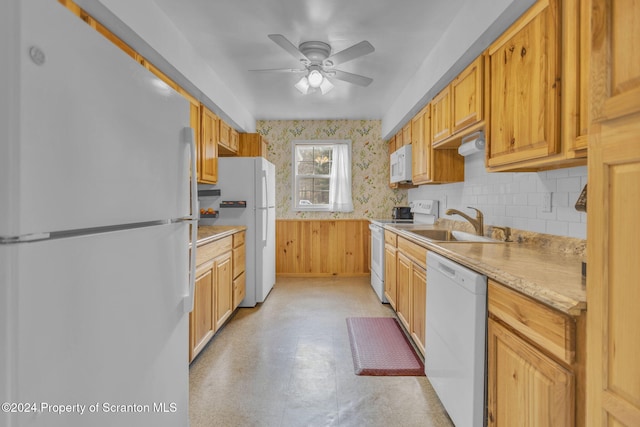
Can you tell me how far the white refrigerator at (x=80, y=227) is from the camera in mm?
654

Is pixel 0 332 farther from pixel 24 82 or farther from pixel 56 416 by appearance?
pixel 24 82

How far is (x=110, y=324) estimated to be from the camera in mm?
930

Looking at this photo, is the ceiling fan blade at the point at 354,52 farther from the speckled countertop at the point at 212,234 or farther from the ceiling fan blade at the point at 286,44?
the speckled countertop at the point at 212,234

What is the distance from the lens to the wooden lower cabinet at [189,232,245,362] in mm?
2396

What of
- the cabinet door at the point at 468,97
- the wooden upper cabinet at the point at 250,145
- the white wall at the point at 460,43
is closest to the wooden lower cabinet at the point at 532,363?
the cabinet door at the point at 468,97

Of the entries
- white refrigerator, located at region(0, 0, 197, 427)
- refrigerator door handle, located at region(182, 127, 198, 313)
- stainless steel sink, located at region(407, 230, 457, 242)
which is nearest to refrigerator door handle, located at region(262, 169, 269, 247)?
stainless steel sink, located at region(407, 230, 457, 242)

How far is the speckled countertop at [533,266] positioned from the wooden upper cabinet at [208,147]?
83.9 inches

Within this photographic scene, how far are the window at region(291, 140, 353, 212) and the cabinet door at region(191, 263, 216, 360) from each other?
9.44ft

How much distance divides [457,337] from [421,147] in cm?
236

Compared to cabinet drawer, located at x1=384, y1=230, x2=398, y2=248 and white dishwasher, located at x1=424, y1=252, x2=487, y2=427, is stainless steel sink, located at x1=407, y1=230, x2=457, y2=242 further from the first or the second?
white dishwasher, located at x1=424, y1=252, x2=487, y2=427

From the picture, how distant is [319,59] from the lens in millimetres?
2928

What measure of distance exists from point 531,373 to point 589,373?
12.3 inches

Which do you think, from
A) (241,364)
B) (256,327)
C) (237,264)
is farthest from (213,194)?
(241,364)

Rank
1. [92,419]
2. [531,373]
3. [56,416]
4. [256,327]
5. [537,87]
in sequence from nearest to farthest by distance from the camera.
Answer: [56,416]
[92,419]
[531,373]
[537,87]
[256,327]
